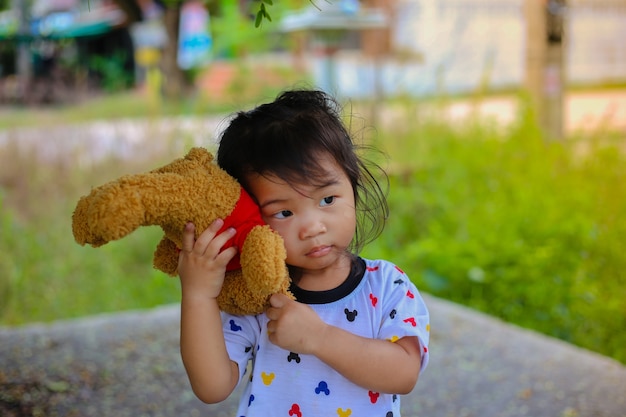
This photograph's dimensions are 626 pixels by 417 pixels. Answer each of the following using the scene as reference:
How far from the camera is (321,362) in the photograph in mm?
1525

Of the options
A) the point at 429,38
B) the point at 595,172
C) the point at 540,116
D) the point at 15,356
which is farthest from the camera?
the point at 429,38

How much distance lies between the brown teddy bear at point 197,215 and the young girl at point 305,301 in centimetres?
3

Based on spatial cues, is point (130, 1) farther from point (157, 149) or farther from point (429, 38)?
point (429, 38)

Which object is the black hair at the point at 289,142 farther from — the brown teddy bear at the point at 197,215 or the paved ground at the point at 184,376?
the paved ground at the point at 184,376

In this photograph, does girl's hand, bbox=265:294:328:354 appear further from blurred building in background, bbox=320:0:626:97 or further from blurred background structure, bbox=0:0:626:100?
blurred building in background, bbox=320:0:626:97

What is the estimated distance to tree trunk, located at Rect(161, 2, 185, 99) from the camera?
903 cm

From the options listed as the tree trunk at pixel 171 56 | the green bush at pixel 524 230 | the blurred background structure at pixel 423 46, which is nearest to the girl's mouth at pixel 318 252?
the green bush at pixel 524 230

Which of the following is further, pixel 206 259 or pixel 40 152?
pixel 40 152

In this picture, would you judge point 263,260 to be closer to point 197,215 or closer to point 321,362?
point 197,215

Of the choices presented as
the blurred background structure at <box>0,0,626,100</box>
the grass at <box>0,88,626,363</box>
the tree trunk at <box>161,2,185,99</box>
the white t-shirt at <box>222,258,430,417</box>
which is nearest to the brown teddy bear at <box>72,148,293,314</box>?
the white t-shirt at <box>222,258,430,417</box>

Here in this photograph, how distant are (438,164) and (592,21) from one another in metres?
6.55

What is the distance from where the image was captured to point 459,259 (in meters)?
4.41

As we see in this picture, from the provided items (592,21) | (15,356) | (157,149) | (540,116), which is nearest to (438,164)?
(540,116)

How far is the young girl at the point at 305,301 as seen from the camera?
1424 mm
